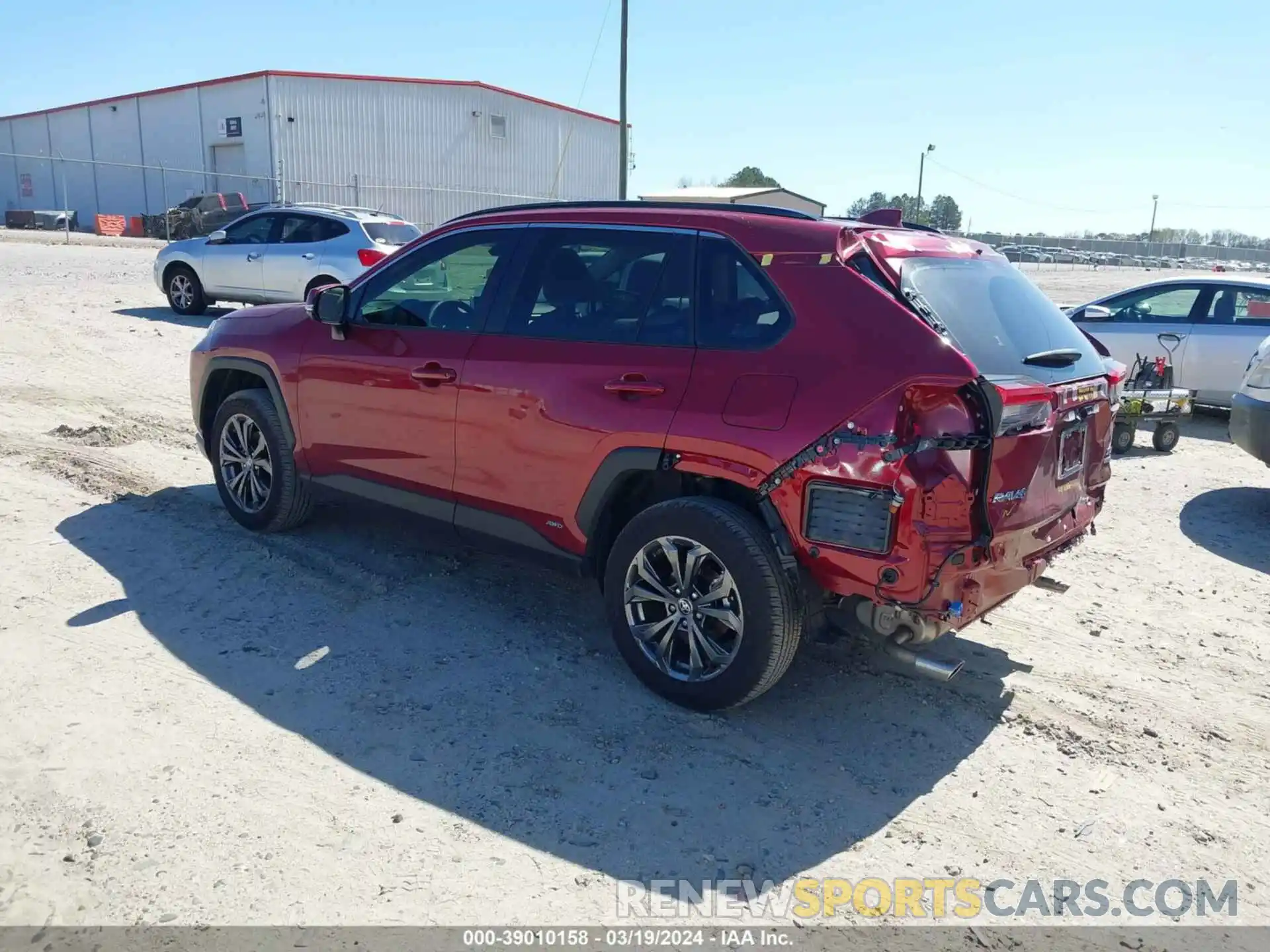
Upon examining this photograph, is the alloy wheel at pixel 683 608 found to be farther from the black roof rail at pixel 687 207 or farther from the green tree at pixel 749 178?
the green tree at pixel 749 178

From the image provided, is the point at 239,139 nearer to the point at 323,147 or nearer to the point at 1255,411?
the point at 323,147

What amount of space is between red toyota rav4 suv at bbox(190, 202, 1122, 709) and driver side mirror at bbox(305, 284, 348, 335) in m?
0.02

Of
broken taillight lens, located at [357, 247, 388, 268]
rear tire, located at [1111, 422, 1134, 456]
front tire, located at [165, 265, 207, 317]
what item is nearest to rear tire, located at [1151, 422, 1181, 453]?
rear tire, located at [1111, 422, 1134, 456]

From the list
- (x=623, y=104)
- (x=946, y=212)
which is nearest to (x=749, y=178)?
(x=946, y=212)

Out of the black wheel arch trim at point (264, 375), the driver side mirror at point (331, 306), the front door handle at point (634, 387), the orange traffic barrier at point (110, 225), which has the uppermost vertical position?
the orange traffic barrier at point (110, 225)

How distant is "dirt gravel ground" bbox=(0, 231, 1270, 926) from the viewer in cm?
306

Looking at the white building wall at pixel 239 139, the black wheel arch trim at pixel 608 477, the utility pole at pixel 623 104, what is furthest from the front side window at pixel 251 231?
the white building wall at pixel 239 139

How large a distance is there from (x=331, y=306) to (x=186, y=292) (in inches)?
443

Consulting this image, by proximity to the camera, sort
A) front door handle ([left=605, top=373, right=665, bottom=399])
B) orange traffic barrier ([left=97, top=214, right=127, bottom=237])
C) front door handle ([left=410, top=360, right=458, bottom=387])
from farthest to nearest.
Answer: orange traffic barrier ([left=97, top=214, right=127, bottom=237]) → front door handle ([left=410, top=360, right=458, bottom=387]) → front door handle ([left=605, top=373, right=665, bottom=399])

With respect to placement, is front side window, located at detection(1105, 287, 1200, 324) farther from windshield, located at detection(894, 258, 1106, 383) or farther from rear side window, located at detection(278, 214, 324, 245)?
rear side window, located at detection(278, 214, 324, 245)

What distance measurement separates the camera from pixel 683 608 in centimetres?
399

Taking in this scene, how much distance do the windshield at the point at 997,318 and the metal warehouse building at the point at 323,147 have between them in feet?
116

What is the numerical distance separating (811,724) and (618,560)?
1044 millimetres

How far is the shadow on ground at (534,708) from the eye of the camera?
335 cm
